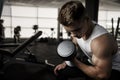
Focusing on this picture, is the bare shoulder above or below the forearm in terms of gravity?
above

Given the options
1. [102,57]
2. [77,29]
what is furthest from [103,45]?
[77,29]

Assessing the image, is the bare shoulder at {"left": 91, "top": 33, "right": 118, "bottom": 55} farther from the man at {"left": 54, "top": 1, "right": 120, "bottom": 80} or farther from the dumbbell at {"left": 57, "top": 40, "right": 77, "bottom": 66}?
the dumbbell at {"left": 57, "top": 40, "right": 77, "bottom": 66}

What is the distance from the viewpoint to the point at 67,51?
1081 mm

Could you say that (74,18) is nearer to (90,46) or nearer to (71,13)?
(71,13)

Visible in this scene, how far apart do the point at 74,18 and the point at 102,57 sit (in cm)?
29

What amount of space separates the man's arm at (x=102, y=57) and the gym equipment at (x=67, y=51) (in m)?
0.15

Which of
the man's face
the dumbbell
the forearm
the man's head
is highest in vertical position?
the man's head

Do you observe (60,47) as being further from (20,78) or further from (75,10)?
(20,78)

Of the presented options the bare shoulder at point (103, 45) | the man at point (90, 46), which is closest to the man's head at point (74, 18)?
the man at point (90, 46)

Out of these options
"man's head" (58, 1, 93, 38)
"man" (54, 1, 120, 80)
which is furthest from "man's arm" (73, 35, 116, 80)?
"man's head" (58, 1, 93, 38)

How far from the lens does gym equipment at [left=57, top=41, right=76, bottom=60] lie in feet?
3.50

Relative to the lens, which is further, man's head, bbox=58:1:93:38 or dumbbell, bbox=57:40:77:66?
man's head, bbox=58:1:93:38

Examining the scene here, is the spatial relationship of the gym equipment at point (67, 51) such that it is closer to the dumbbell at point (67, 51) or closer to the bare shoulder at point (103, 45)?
the dumbbell at point (67, 51)

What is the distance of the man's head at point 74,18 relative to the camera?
3.84ft
